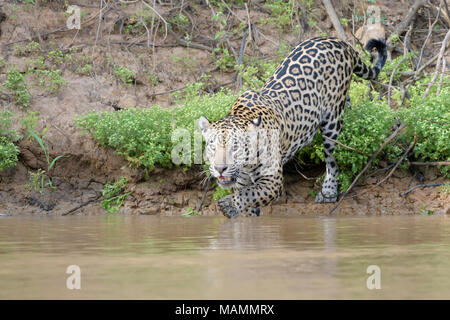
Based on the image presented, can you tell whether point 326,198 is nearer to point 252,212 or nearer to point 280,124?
point 252,212

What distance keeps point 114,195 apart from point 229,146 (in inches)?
84.1

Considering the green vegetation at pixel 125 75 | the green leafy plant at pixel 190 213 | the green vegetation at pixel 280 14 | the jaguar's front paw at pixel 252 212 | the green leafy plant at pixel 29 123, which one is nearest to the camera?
the jaguar's front paw at pixel 252 212

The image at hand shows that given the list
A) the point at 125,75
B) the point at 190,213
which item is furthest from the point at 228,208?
the point at 125,75

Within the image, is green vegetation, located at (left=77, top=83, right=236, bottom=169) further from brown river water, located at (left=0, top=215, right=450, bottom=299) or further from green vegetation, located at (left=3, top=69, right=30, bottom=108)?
brown river water, located at (left=0, top=215, right=450, bottom=299)

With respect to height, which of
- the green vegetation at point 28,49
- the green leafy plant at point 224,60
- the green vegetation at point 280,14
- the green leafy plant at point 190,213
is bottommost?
the green leafy plant at point 190,213

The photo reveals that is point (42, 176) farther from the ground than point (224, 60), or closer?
closer

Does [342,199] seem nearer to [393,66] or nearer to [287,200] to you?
[287,200]

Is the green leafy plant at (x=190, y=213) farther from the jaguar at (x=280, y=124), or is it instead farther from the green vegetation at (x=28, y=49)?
the green vegetation at (x=28, y=49)

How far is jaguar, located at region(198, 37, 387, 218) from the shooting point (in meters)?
6.04

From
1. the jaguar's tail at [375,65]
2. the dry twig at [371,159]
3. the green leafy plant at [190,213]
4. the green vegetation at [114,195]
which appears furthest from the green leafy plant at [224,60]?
the dry twig at [371,159]

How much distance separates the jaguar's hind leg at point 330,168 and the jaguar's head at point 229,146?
146 cm

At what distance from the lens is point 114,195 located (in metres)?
7.45

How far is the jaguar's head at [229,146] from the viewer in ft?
19.3

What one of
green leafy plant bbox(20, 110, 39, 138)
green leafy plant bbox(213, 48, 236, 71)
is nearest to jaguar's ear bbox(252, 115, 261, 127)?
green leafy plant bbox(20, 110, 39, 138)
